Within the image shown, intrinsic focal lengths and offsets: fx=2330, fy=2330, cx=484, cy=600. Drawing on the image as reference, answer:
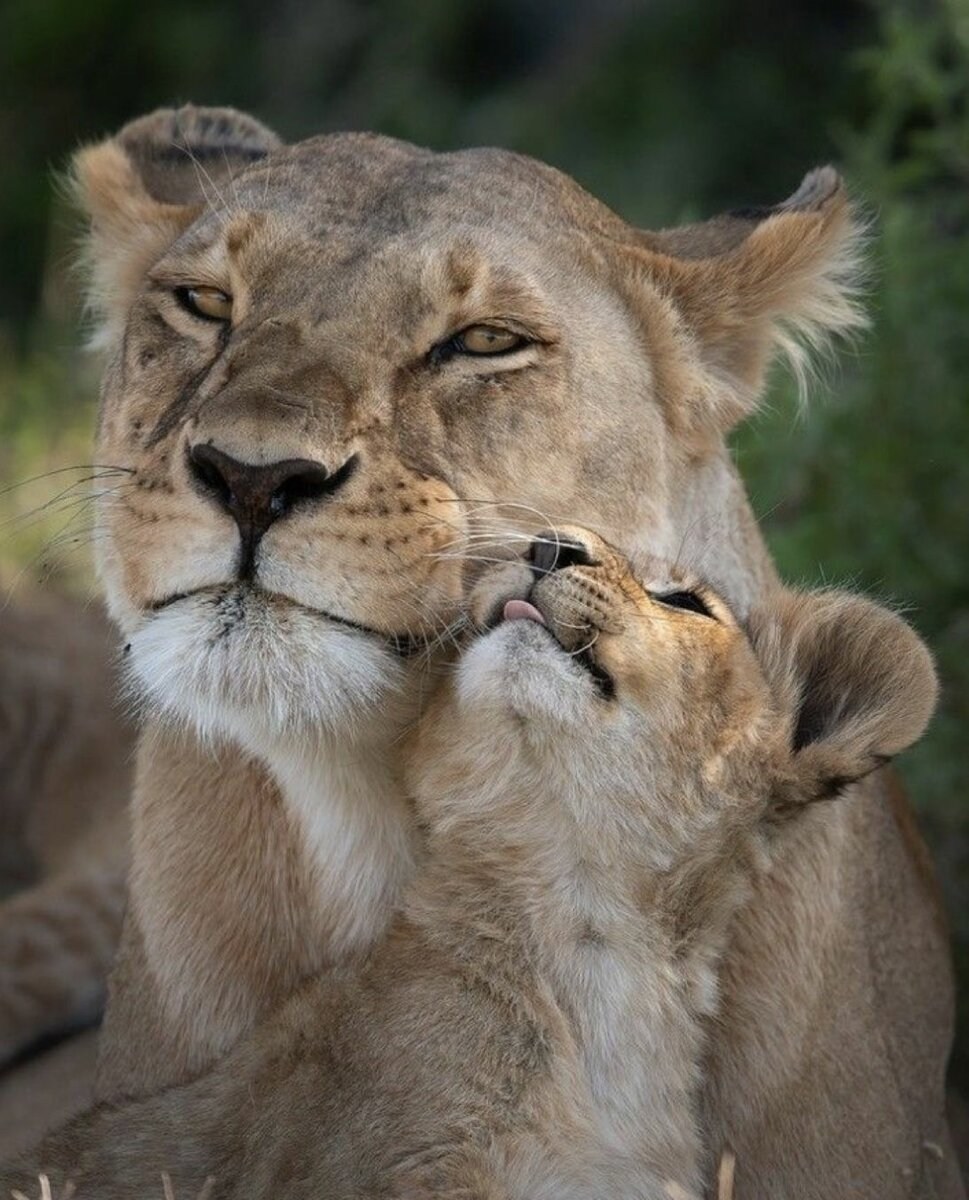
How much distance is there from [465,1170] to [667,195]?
18.3ft

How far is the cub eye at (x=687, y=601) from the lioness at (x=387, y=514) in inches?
10.1

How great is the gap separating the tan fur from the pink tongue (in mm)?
2239

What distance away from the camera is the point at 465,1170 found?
2.61 m

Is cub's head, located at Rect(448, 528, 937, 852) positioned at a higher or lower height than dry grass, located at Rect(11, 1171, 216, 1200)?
higher

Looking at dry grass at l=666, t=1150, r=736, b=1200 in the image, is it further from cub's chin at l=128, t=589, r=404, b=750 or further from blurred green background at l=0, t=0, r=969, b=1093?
blurred green background at l=0, t=0, r=969, b=1093

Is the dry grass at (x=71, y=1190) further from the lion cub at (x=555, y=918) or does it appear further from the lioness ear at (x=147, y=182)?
the lioness ear at (x=147, y=182)

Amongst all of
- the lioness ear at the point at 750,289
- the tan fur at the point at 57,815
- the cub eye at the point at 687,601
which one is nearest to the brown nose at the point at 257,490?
the cub eye at the point at 687,601

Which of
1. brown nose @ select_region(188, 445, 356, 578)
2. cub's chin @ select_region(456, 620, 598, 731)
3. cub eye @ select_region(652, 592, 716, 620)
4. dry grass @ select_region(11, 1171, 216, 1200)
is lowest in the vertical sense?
dry grass @ select_region(11, 1171, 216, 1200)

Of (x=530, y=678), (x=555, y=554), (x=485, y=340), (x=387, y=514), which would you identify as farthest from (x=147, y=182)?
(x=530, y=678)

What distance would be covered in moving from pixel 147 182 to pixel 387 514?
1.31 m

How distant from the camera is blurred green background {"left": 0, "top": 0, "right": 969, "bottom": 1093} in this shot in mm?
5105

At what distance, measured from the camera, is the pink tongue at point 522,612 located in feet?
8.82

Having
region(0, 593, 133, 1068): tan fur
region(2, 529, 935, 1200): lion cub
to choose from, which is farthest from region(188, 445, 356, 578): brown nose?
region(0, 593, 133, 1068): tan fur

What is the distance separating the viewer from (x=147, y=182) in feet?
12.7
